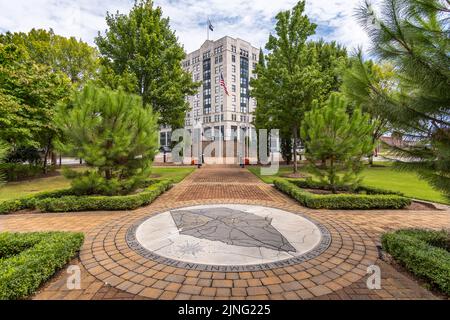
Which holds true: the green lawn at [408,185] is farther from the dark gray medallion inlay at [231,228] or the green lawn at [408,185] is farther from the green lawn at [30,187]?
the green lawn at [30,187]

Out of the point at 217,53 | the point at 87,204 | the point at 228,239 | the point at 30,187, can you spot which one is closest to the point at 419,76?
the point at 228,239

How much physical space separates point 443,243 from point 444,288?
1.67m

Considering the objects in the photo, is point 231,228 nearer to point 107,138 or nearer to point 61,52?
point 107,138

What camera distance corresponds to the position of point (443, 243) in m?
3.79

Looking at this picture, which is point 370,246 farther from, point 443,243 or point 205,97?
point 205,97

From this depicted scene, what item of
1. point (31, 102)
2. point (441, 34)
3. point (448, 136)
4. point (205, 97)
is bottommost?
point (448, 136)

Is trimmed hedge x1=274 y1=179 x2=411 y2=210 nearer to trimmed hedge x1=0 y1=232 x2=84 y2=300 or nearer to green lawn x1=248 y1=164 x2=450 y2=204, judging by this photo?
green lawn x1=248 y1=164 x2=450 y2=204

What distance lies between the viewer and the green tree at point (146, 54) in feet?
42.1

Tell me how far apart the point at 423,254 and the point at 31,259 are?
537 cm

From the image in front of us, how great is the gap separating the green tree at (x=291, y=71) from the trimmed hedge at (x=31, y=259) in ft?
42.4

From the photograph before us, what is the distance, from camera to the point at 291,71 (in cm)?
1448

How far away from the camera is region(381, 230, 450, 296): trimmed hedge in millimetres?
2706

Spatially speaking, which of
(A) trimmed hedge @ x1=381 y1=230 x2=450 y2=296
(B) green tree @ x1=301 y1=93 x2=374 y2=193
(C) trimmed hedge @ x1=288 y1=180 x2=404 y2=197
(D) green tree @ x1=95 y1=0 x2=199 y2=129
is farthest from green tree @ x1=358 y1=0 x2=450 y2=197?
(D) green tree @ x1=95 y1=0 x2=199 y2=129
